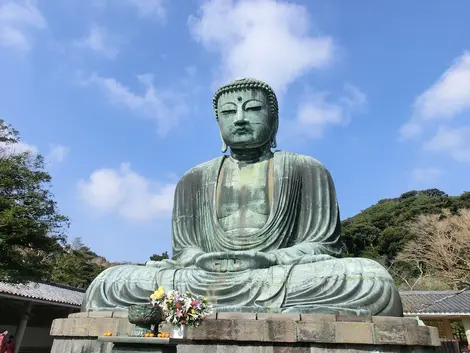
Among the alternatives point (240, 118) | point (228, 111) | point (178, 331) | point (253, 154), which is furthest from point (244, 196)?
point (178, 331)

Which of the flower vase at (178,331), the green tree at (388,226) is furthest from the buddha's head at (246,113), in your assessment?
the green tree at (388,226)

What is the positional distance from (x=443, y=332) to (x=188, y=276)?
1589 centimetres

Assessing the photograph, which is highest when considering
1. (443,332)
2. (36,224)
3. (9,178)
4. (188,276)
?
(9,178)

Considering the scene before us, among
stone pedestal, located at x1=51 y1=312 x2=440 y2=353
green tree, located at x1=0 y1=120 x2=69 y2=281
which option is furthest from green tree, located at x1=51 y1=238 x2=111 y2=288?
stone pedestal, located at x1=51 y1=312 x2=440 y2=353

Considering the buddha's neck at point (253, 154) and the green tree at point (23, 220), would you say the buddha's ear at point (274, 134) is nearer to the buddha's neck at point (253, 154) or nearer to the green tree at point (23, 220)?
the buddha's neck at point (253, 154)

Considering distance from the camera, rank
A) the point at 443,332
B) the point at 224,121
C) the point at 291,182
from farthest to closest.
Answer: the point at 443,332, the point at 224,121, the point at 291,182

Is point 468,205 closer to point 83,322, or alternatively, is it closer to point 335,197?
point 335,197

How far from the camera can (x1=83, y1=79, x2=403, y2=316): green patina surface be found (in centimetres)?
562

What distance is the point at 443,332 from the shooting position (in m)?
18.0

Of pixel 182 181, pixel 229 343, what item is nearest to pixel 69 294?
pixel 182 181

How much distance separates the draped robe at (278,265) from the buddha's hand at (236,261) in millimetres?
112

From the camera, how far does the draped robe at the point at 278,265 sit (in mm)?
5562

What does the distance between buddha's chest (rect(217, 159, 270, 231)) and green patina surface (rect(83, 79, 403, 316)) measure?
0.02 metres

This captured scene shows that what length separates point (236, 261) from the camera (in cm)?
621
